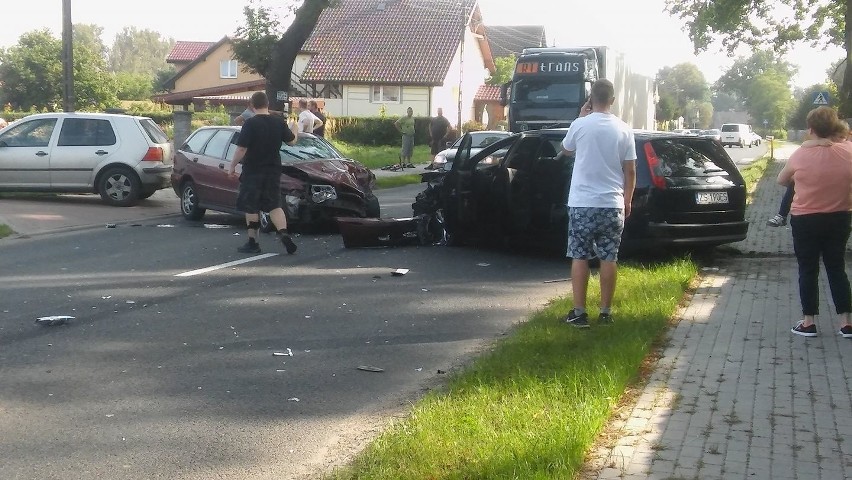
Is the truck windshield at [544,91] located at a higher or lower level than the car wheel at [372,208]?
higher

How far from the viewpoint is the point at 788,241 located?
1433cm

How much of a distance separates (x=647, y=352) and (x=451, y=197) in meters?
6.35

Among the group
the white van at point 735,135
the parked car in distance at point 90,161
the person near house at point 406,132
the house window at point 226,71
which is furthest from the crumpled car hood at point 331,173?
the white van at point 735,135

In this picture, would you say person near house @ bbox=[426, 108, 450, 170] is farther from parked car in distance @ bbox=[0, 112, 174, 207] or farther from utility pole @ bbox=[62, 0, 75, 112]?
parked car in distance @ bbox=[0, 112, 174, 207]

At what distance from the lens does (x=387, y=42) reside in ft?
209

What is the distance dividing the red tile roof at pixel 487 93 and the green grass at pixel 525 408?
63447mm

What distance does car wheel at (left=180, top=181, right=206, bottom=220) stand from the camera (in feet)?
54.0

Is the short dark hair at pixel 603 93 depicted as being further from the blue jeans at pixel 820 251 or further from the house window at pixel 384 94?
the house window at pixel 384 94

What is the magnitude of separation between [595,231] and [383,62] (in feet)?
183

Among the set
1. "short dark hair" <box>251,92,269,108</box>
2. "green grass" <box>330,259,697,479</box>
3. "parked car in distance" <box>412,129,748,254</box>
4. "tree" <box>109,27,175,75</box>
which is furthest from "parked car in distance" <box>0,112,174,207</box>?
"tree" <box>109,27,175,75</box>

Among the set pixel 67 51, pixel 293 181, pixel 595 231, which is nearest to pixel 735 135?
pixel 67 51

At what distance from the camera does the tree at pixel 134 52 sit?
464ft

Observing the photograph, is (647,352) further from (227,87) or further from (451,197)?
(227,87)

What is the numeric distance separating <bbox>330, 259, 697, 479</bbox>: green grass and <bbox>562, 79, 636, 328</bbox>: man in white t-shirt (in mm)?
456
